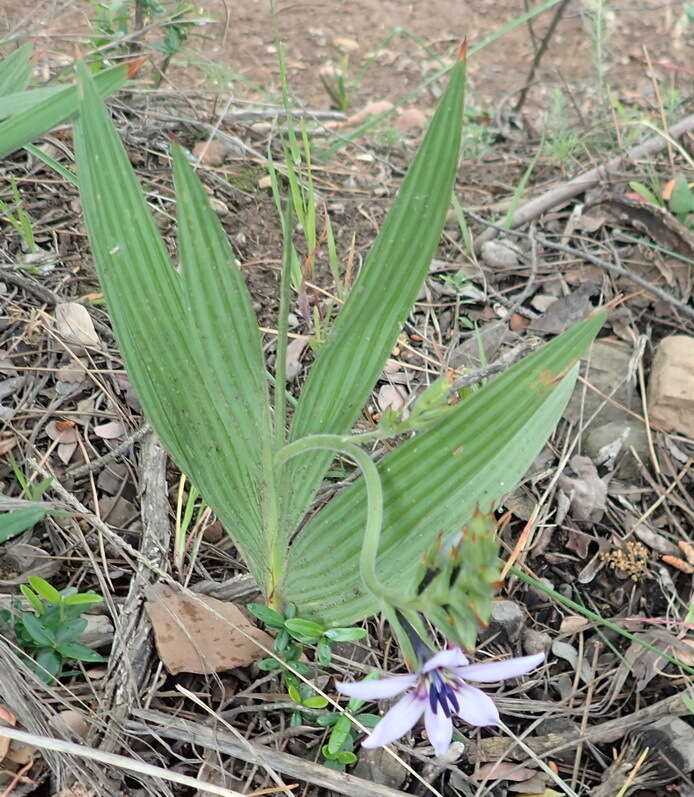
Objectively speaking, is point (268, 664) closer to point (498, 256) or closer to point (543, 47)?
point (498, 256)

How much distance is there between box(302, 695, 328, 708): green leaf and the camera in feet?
3.54

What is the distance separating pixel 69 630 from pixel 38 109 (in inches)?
24.4

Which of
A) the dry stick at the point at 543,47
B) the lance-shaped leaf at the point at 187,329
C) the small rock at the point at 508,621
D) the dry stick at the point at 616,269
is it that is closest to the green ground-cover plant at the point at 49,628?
the lance-shaped leaf at the point at 187,329

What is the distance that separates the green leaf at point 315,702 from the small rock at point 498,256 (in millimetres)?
1072

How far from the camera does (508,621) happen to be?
1286mm

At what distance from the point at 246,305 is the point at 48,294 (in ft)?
1.85

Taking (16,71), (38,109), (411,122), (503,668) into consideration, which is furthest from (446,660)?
(411,122)

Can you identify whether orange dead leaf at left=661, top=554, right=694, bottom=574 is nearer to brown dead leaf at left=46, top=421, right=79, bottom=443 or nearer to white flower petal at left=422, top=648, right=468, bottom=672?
white flower petal at left=422, top=648, right=468, bottom=672

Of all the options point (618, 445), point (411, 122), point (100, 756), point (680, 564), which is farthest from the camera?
point (411, 122)

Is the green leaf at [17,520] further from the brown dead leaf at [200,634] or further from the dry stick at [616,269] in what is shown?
the dry stick at [616,269]

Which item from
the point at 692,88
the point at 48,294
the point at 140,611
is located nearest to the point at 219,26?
the point at 692,88

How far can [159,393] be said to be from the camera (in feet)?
3.56

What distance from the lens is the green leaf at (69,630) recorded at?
1058 mm

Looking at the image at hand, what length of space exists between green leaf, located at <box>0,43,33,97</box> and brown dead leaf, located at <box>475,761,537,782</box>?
116cm
